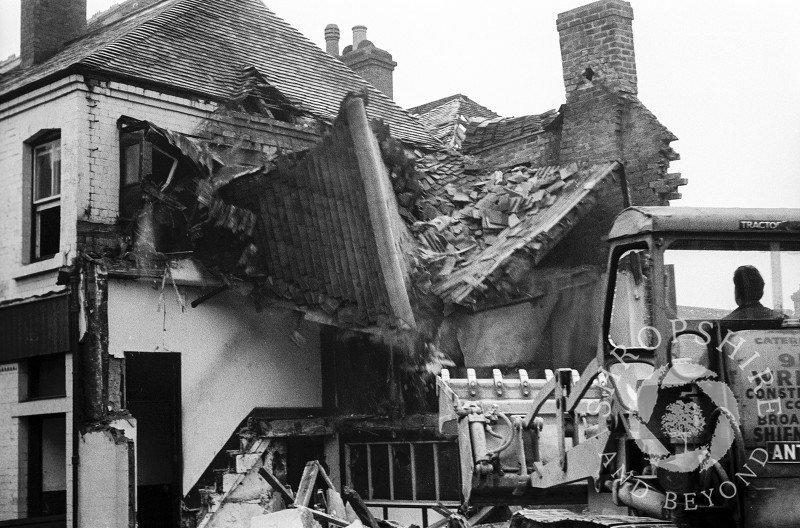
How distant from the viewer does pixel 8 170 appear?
13.0m

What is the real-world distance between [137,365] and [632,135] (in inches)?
284

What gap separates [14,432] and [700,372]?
31.4 feet

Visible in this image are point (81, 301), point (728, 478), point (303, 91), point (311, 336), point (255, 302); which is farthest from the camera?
point (303, 91)

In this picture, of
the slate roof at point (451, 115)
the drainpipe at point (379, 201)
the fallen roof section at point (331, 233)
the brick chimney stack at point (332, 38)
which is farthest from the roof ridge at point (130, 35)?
the brick chimney stack at point (332, 38)

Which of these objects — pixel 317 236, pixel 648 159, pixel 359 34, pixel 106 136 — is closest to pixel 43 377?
pixel 106 136

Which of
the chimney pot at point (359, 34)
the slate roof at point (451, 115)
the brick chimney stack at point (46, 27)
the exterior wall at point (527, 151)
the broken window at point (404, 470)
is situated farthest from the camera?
the chimney pot at point (359, 34)

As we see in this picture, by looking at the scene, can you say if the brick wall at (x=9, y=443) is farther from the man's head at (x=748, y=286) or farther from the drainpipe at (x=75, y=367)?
the man's head at (x=748, y=286)

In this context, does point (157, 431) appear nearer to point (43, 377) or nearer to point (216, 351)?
point (216, 351)

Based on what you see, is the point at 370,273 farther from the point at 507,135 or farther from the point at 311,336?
the point at 507,135

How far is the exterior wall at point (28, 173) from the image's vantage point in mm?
11931

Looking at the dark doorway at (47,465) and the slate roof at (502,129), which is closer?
the dark doorway at (47,465)

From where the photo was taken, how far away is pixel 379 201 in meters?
12.3

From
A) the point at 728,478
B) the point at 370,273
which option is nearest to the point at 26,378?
the point at 370,273

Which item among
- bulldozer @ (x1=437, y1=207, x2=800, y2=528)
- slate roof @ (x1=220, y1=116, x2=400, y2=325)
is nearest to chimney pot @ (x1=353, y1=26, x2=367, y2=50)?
slate roof @ (x1=220, y1=116, x2=400, y2=325)
